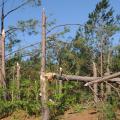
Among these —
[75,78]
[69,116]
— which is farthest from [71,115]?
[75,78]

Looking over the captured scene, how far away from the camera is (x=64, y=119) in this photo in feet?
47.6

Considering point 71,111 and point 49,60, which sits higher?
point 49,60

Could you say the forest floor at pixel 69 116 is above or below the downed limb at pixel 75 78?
below

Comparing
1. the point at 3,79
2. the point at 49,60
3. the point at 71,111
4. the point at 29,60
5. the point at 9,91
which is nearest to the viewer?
the point at 71,111

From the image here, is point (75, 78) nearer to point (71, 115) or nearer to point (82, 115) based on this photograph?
point (82, 115)

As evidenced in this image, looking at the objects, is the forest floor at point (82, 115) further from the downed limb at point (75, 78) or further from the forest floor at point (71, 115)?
Result: the downed limb at point (75, 78)

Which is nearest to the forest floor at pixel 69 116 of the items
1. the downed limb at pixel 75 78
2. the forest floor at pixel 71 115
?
the forest floor at pixel 71 115

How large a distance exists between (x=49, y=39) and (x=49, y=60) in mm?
3136

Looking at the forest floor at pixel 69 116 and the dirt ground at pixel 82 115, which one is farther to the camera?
the forest floor at pixel 69 116

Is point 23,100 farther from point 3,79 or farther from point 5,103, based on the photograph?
point 3,79

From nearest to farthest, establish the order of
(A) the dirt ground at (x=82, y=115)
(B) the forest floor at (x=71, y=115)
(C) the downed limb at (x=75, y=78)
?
(C) the downed limb at (x=75, y=78), (A) the dirt ground at (x=82, y=115), (B) the forest floor at (x=71, y=115)

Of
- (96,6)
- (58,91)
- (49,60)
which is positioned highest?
(96,6)

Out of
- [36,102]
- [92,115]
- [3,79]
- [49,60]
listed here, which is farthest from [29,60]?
[92,115]

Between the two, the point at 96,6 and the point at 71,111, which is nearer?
the point at 71,111
